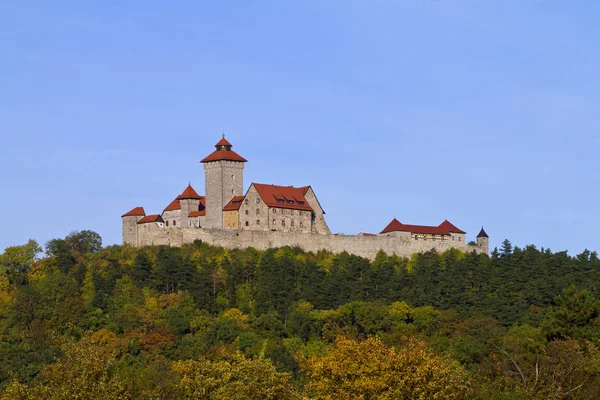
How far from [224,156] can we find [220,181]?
2242mm

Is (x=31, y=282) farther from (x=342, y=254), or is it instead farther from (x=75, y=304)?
(x=342, y=254)

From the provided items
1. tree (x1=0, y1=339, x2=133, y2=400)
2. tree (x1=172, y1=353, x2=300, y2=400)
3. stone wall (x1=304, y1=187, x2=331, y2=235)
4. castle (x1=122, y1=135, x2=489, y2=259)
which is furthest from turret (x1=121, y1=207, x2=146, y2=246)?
tree (x1=0, y1=339, x2=133, y2=400)

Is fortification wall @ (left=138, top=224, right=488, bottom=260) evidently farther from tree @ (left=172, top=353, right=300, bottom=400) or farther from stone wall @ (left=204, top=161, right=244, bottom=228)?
tree @ (left=172, top=353, right=300, bottom=400)

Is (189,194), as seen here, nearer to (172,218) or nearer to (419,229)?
(172,218)

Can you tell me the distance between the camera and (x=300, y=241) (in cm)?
9850

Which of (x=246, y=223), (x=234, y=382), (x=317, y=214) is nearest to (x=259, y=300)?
(x=246, y=223)

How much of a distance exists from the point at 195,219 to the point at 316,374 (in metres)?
53.4

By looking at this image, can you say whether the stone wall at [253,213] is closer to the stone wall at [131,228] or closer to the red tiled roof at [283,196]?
the red tiled roof at [283,196]

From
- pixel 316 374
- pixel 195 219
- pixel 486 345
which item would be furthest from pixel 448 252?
pixel 316 374

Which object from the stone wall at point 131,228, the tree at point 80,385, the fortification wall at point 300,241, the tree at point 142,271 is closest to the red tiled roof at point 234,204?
the fortification wall at point 300,241

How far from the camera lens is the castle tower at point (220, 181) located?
324ft

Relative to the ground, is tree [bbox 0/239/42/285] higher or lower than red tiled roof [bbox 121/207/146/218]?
lower

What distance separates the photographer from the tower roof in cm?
10012

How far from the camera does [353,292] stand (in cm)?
9375
